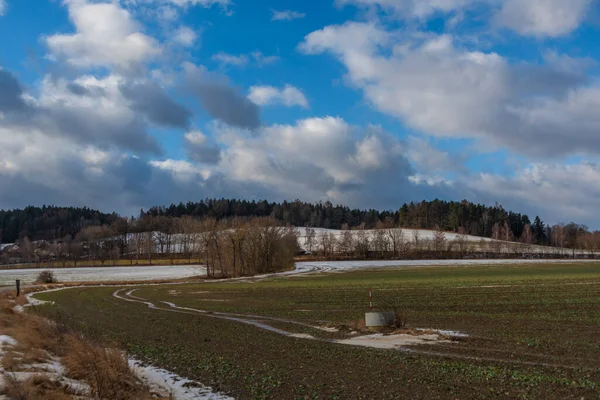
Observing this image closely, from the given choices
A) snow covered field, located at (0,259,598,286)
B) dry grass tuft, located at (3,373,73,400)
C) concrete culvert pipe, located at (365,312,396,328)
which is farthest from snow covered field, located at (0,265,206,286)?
dry grass tuft, located at (3,373,73,400)

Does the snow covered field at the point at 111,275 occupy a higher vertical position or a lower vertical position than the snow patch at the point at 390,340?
lower

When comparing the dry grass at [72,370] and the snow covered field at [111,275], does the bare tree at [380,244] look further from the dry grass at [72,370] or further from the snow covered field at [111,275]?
the dry grass at [72,370]

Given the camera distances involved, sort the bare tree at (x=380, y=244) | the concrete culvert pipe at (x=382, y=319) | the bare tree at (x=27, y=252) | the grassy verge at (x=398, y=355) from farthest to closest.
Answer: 1. the bare tree at (x=27, y=252)
2. the bare tree at (x=380, y=244)
3. the concrete culvert pipe at (x=382, y=319)
4. the grassy verge at (x=398, y=355)

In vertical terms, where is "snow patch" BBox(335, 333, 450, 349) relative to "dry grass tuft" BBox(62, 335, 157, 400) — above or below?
below

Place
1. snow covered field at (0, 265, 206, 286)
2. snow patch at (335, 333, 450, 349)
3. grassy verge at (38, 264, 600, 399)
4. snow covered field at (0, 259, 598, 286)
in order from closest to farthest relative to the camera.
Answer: grassy verge at (38, 264, 600, 399)
snow patch at (335, 333, 450, 349)
snow covered field at (0, 265, 206, 286)
snow covered field at (0, 259, 598, 286)

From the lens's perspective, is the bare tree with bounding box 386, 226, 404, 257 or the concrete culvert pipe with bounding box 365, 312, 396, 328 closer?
the concrete culvert pipe with bounding box 365, 312, 396, 328

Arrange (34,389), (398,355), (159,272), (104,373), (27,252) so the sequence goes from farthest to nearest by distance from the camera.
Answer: (27,252) < (159,272) < (398,355) < (104,373) < (34,389)

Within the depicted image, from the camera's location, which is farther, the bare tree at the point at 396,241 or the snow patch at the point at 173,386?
the bare tree at the point at 396,241

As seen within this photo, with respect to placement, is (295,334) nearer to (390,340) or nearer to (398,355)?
(390,340)

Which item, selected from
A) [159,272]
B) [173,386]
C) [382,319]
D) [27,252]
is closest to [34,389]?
[173,386]

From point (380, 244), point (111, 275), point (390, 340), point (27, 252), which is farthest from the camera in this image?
point (27, 252)

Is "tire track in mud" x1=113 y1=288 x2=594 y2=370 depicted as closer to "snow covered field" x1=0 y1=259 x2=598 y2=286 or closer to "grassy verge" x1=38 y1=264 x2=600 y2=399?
"grassy verge" x1=38 y1=264 x2=600 y2=399

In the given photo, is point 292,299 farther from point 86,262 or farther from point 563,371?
point 86,262

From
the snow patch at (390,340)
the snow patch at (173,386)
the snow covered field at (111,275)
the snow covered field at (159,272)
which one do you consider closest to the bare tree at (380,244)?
the snow covered field at (159,272)
